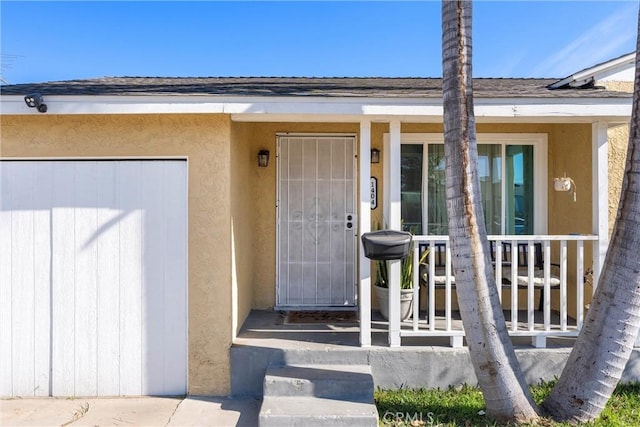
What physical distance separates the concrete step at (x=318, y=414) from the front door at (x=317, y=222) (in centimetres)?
233

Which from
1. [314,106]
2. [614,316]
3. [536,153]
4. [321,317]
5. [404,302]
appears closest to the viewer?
[614,316]

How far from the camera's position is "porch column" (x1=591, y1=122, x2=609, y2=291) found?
4379 millimetres

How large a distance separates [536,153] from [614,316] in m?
3.18

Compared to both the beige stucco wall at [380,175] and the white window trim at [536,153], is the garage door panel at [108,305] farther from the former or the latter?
the white window trim at [536,153]

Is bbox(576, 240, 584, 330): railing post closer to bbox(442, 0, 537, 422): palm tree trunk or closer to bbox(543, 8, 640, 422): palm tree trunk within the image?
bbox(543, 8, 640, 422): palm tree trunk

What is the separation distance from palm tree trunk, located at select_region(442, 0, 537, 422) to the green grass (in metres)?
0.46

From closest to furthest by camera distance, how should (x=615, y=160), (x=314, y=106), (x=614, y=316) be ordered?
(x=614, y=316)
(x=314, y=106)
(x=615, y=160)

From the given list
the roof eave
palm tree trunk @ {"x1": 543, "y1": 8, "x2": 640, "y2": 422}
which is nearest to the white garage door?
the roof eave

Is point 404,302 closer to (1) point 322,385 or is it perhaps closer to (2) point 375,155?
(1) point 322,385

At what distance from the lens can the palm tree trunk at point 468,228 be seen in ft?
10.6

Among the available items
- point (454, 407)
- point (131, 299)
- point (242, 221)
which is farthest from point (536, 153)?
point (131, 299)

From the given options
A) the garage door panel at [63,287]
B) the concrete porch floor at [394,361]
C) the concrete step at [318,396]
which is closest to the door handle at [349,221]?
the concrete porch floor at [394,361]

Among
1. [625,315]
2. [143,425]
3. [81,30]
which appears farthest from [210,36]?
[625,315]

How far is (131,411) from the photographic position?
158 inches
